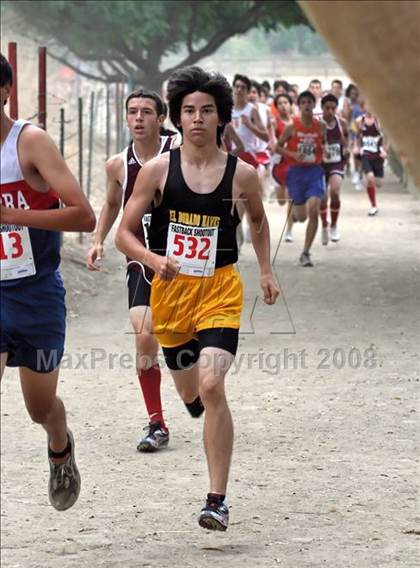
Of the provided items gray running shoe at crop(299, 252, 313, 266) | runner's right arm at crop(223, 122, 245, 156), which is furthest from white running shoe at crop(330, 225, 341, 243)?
runner's right arm at crop(223, 122, 245, 156)

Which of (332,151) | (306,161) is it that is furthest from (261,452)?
(332,151)

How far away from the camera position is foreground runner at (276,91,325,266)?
16141 mm

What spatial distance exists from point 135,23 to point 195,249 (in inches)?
1266

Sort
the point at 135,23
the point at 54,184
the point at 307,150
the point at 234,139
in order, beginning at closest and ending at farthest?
1. the point at 54,184
2. the point at 234,139
3. the point at 307,150
4. the point at 135,23

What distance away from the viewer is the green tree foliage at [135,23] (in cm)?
3578

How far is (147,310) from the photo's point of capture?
7.61m

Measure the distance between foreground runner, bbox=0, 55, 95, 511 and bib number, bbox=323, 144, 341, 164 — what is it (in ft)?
38.0

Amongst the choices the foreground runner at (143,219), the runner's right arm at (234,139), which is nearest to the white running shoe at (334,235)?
the runner's right arm at (234,139)

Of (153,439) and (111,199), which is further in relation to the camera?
(153,439)

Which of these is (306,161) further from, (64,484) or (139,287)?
(64,484)

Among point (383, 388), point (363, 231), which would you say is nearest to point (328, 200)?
point (363, 231)

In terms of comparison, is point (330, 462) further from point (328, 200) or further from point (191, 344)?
point (328, 200)

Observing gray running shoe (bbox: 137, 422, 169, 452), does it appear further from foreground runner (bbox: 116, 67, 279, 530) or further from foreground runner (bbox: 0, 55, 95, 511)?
foreground runner (bbox: 0, 55, 95, 511)

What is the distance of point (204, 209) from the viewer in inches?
243
